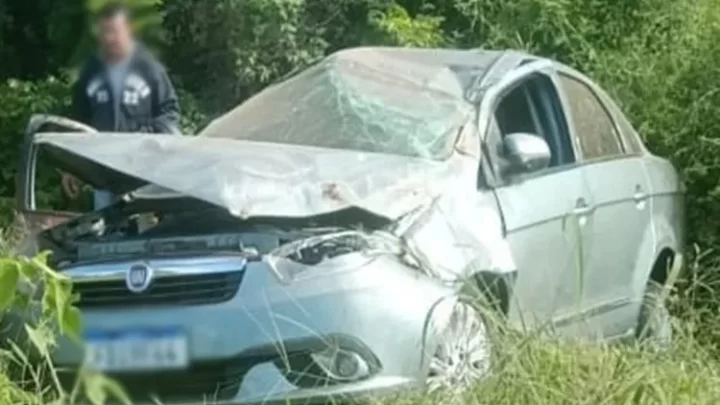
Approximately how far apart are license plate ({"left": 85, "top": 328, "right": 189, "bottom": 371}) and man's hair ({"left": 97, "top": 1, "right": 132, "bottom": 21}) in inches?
36.6

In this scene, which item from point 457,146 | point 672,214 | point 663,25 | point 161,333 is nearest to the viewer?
point 161,333

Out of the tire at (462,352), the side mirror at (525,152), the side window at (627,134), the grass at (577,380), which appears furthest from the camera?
the side window at (627,134)

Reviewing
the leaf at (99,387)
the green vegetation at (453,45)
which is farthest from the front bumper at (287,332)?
the leaf at (99,387)

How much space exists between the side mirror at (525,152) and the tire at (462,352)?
97 cm

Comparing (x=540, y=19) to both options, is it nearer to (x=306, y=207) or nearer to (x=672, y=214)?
(x=672, y=214)

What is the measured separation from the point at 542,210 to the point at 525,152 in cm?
27

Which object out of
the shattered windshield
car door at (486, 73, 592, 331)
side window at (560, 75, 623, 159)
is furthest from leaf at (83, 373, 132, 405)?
side window at (560, 75, 623, 159)

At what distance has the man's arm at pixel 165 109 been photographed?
8023 mm

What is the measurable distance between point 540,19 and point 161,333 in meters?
5.33

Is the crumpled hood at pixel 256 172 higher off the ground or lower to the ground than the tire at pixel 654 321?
higher

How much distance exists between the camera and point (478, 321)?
19.0ft

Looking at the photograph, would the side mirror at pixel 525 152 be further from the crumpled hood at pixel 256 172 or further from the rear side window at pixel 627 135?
the rear side window at pixel 627 135

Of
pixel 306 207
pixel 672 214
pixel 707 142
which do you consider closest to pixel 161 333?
pixel 306 207

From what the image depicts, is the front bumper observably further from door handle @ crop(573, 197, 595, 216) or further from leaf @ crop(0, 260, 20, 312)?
leaf @ crop(0, 260, 20, 312)
